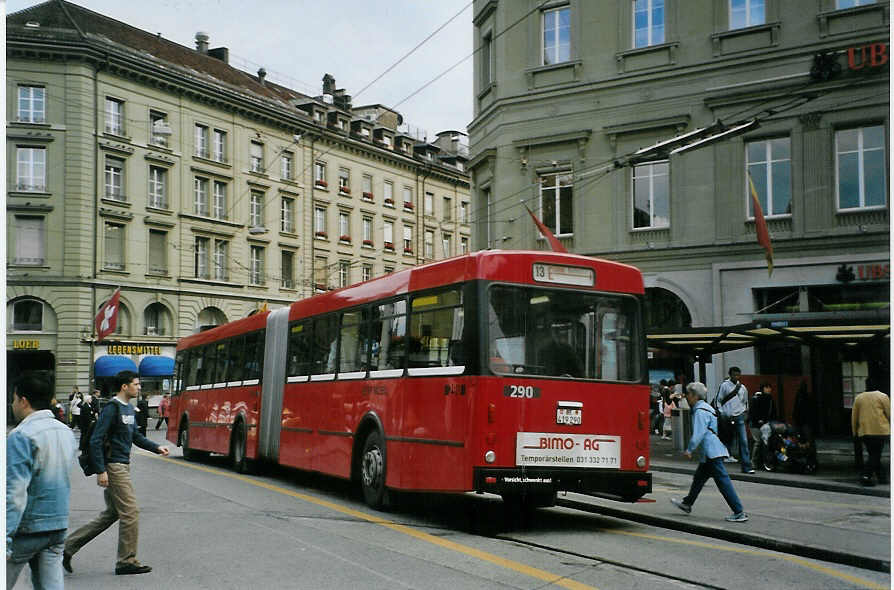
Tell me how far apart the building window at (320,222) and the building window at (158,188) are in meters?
14.1

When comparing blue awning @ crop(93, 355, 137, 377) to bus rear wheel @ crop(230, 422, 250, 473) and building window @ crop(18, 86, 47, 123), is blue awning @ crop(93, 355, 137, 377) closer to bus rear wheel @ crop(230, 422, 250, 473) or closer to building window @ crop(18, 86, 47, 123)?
building window @ crop(18, 86, 47, 123)

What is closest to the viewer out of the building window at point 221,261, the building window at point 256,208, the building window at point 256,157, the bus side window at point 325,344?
the bus side window at point 325,344

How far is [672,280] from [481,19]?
1011 cm

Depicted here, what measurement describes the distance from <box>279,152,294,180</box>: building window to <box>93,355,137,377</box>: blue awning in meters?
16.5

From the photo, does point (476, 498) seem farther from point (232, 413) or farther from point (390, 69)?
point (390, 69)

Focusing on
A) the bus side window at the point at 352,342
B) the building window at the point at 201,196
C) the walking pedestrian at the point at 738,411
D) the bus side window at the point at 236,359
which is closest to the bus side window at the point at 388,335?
the bus side window at the point at 352,342

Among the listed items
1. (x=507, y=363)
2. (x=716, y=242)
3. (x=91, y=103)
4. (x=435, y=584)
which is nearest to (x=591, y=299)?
(x=507, y=363)

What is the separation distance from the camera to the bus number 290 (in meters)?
9.96

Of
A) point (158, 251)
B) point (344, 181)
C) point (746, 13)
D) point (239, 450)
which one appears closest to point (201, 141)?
point (158, 251)

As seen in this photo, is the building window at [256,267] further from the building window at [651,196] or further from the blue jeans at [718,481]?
the blue jeans at [718,481]

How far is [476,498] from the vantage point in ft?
44.9

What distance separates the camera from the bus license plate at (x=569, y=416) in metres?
10.1

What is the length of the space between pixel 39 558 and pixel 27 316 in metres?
28.4

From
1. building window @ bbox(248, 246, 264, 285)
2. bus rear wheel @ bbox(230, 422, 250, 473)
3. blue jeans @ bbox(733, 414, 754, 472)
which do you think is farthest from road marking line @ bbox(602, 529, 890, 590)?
building window @ bbox(248, 246, 264, 285)
